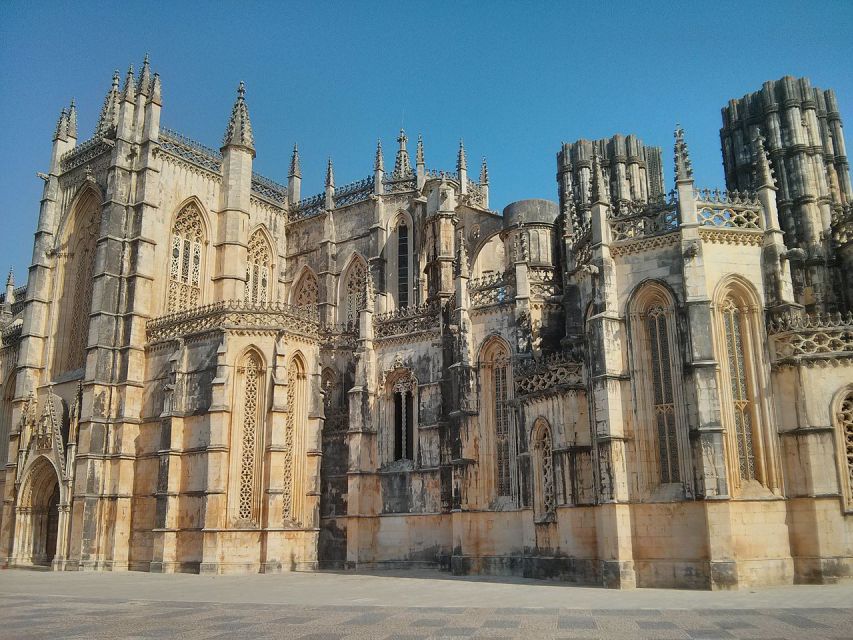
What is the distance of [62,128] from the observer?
45969 millimetres

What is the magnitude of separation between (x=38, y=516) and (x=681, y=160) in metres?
34.7

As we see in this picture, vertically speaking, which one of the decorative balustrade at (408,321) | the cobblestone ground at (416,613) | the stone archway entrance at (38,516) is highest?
the decorative balustrade at (408,321)

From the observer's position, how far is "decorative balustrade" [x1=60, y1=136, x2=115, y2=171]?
41875 millimetres

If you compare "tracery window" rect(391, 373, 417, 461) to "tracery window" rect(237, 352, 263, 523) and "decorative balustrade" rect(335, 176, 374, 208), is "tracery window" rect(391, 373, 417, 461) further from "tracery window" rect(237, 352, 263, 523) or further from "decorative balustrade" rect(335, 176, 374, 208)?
"decorative balustrade" rect(335, 176, 374, 208)

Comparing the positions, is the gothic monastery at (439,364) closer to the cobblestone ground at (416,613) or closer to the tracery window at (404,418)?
the tracery window at (404,418)

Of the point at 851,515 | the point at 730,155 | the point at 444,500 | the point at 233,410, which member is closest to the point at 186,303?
the point at 233,410

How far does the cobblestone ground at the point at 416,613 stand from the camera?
13031 mm

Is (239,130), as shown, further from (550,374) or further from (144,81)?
(550,374)

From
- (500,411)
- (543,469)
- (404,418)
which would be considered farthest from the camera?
(404,418)

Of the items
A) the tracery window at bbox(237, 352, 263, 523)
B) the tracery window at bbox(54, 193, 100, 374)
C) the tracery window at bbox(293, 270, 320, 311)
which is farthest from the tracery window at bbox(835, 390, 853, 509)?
the tracery window at bbox(54, 193, 100, 374)

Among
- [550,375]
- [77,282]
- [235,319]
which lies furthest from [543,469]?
[77,282]

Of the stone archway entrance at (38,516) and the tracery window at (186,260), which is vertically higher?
the tracery window at (186,260)

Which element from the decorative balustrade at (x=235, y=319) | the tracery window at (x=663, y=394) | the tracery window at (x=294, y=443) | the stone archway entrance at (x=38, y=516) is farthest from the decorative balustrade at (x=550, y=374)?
the stone archway entrance at (x=38, y=516)

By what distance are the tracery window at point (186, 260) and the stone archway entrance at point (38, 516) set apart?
1039 centimetres
